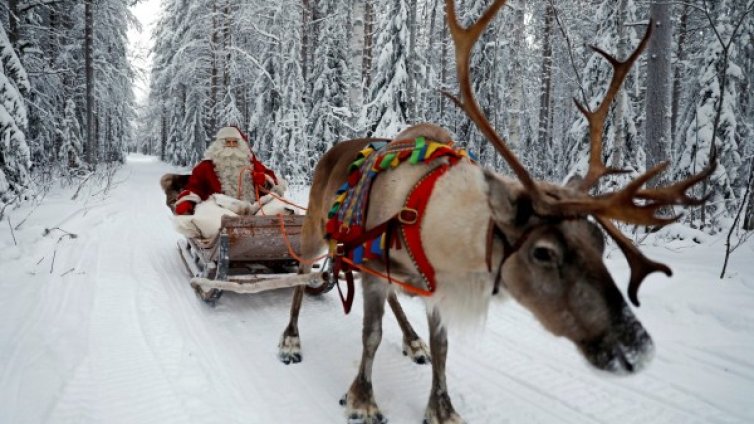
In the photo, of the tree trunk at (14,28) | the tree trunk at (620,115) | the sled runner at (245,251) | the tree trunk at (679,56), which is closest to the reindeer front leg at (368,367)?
the sled runner at (245,251)

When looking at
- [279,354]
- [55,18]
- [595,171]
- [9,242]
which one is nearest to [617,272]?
[595,171]

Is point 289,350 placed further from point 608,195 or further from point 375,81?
point 375,81

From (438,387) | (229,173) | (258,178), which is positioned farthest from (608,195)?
(229,173)

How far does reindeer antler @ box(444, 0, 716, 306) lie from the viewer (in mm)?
1785

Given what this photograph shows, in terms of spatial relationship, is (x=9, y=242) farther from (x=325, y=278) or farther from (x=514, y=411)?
(x=514, y=411)

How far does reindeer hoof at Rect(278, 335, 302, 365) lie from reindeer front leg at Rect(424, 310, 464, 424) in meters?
1.31

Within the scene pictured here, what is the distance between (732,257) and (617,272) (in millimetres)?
1697

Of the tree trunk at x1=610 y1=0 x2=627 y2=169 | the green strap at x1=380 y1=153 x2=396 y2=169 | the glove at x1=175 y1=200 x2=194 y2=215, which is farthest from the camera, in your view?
the tree trunk at x1=610 y1=0 x2=627 y2=169

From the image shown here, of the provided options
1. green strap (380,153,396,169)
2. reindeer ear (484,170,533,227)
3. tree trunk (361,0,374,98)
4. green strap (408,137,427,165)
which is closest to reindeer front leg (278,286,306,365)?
green strap (380,153,396,169)

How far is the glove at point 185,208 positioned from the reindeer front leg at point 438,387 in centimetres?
392

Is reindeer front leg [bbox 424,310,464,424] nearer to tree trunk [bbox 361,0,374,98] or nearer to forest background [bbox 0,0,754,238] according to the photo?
forest background [bbox 0,0,754,238]

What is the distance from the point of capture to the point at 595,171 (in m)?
2.29

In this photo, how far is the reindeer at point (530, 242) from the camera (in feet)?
6.08

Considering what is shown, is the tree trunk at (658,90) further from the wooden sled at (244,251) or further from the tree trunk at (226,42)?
the tree trunk at (226,42)
